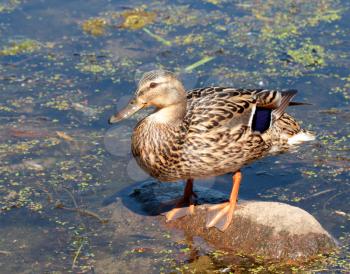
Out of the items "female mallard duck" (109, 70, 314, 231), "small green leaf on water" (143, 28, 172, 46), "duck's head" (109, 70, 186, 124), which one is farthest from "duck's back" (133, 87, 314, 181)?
"small green leaf on water" (143, 28, 172, 46)

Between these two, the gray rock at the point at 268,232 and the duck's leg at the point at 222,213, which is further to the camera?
the duck's leg at the point at 222,213

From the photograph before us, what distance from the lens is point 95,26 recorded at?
9.00 meters

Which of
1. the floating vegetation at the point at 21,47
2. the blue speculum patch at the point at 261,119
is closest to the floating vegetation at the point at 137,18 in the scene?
the floating vegetation at the point at 21,47

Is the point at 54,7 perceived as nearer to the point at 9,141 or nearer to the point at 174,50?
the point at 174,50

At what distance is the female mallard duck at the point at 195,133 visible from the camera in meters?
5.43

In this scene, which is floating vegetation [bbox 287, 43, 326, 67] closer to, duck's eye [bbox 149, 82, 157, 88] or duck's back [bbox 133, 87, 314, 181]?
duck's back [bbox 133, 87, 314, 181]

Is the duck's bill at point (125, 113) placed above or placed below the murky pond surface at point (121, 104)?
above

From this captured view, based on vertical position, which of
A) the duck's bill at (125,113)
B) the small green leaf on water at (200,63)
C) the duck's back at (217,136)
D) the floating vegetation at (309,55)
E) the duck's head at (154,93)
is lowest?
the small green leaf on water at (200,63)

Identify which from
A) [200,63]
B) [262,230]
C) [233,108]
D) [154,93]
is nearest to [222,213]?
[262,230]

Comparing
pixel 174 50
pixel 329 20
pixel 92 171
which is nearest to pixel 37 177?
pixel 92 171

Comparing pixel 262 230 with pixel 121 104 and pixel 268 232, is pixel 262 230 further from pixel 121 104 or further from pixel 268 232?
pixel 121 104

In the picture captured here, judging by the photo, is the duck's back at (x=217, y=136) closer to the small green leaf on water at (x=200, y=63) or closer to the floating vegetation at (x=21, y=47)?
the small green leaf on water at (x=200, y=63)

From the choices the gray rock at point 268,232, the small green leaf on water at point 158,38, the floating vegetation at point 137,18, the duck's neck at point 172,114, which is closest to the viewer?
the gray rock at point 268,232

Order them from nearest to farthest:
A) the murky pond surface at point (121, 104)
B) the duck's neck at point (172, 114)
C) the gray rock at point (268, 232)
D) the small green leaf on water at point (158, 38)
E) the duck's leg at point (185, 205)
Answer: the gray rock at point (268, 232) < the murky pond surface at point (121, 104) < the duck's neck at point (172, 114) < the duck's leg at point (185, 205) < the small green leaf on water at point (158, 38)
